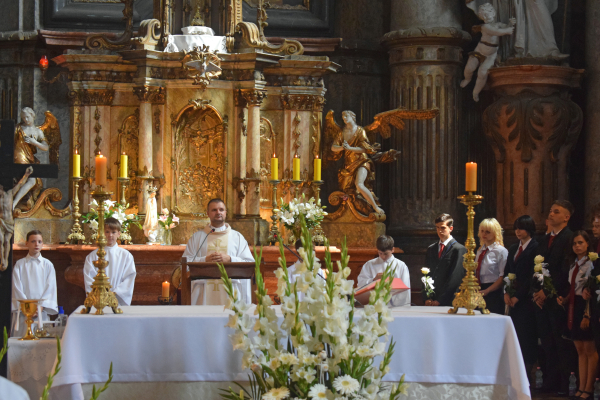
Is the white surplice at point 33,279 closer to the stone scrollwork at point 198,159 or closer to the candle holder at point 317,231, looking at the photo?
the stone scrollwork at point 198,159

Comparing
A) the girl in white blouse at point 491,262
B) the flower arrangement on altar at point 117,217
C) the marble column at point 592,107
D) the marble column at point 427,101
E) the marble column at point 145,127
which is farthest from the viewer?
the marble column at point 427,101

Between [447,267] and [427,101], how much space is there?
415 centimetres

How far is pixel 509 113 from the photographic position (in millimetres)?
10586

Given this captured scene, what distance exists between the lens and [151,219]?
9859mm

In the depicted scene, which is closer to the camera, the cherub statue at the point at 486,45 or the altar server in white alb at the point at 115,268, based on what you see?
the altar server in white alb at the point at 115,268

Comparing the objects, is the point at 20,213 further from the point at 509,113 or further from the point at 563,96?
the point at 563,96

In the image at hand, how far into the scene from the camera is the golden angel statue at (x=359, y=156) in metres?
10.5

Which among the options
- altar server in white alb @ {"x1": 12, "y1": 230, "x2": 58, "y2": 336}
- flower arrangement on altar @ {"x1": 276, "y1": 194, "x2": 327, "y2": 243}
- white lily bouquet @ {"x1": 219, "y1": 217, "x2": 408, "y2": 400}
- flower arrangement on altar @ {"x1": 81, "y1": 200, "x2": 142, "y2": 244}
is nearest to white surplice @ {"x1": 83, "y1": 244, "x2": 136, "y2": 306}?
altar server in white alb @ {"x1": 12, "y1": 230, "x2": 58, "y2": 336}

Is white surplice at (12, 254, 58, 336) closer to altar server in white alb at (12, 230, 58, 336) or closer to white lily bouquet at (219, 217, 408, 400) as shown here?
altar server in white alb at (12, 230, 58, 336)

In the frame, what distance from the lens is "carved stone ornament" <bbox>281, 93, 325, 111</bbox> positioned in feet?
34.4

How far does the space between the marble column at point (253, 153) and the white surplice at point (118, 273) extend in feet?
8.58

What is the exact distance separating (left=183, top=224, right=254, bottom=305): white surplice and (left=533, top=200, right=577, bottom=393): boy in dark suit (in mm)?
2559

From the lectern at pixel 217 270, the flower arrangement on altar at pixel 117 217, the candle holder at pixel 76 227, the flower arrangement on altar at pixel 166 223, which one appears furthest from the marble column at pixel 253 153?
the lectern at pixel 217 270

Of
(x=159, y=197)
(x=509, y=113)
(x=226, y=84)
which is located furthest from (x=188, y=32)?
(x=509, y=113)
